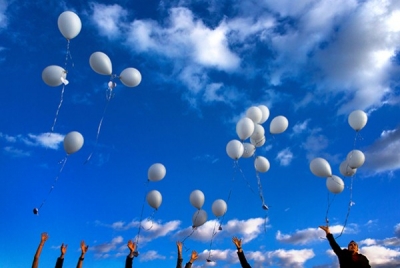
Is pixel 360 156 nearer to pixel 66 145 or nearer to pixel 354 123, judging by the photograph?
pixel 354 123

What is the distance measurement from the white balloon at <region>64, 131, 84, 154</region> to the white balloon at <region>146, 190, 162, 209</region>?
2227 millimetres

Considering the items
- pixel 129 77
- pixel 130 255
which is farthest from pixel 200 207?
pixel 130 255

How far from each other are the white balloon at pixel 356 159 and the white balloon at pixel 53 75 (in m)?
7.55

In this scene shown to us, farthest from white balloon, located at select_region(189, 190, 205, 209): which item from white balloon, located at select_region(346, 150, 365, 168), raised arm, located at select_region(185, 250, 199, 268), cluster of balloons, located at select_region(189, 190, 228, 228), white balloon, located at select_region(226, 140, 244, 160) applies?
white balloon, located at select_region(346, 150, 365, 168)

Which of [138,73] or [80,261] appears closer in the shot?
[80,261]

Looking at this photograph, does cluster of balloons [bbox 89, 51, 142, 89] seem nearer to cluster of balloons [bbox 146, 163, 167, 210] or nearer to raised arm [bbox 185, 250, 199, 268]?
cluster of balloons [bbox 146, 163, 167, 210]

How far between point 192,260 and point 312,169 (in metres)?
4.83

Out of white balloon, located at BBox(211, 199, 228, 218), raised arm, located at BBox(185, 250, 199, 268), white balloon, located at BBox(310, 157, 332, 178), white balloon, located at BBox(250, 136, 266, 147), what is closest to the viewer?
raised arm, located at BBox(185, 250, 199, 268)

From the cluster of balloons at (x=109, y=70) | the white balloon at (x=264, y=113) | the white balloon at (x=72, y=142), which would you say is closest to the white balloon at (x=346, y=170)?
the white balloon at (x=264, y=113)

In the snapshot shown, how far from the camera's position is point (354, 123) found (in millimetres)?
10500

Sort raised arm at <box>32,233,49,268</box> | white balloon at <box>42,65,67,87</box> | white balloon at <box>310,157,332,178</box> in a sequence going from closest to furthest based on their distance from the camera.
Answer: raised arm at <box>32,233,49,268</box> < white balloon at <box>42,65,67,87</box> < white balloon at <box>310,157,332,178</box>

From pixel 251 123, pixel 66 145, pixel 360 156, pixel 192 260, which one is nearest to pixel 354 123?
pixel 360 156

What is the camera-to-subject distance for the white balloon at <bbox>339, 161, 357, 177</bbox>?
395 inches

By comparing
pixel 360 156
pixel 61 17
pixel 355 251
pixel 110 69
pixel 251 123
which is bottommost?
pixel 355 251
